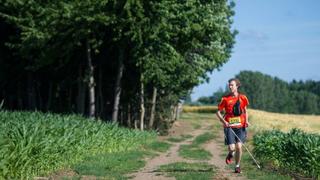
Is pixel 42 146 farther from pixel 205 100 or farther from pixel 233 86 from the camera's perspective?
pixel 205 100

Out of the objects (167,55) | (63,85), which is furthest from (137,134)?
(63,85)

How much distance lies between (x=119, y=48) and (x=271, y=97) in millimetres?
150284

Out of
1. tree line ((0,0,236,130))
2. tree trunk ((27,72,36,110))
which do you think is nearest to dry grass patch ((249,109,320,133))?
tree line ((0,0,236,130))

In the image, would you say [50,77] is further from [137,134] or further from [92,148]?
[92,148]

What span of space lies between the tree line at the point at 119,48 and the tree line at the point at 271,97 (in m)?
128

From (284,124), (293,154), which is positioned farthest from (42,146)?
(284,124)

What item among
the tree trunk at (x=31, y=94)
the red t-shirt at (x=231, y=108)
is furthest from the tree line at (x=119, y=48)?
the red t-shirt at (x=231, y=108)

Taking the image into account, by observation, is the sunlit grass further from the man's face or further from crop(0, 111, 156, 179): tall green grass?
the man's face

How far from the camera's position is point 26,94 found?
5475 centimetres

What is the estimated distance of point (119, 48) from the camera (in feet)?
134

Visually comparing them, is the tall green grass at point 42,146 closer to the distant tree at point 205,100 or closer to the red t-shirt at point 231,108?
the red t-shirt at point 231,108

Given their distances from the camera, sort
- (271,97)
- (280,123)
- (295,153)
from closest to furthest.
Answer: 1. (295,153)
2. (280,123)
3. (271,97)

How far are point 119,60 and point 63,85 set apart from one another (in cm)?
896

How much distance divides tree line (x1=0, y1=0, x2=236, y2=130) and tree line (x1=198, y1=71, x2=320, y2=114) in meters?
128
